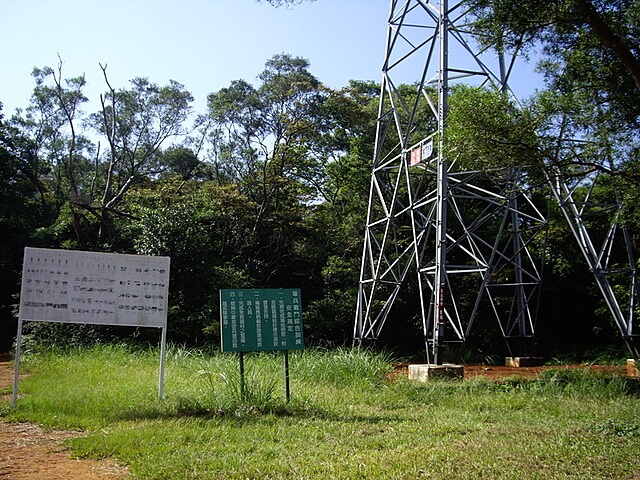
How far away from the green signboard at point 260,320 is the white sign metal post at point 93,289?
37.8 inches

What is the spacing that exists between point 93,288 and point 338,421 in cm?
355

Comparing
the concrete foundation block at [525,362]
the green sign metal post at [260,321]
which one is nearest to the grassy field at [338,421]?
the green sign metal post at [260,321]

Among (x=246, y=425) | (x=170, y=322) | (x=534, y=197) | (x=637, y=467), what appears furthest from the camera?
(x=534, y=197)

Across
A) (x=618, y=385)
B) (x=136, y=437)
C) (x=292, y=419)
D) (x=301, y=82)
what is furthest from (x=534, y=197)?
(x=136, y=437)

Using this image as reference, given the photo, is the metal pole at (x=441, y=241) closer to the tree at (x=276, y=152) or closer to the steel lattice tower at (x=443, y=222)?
the steel lattice tower at (x=443, y=222)

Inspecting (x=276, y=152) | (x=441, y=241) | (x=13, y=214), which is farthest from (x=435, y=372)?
(x=13, y=214)

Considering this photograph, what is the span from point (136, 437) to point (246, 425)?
117 cm

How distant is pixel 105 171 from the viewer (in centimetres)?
2597

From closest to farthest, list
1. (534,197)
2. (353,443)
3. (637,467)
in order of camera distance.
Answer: (637,467), (353,443), (534,197)

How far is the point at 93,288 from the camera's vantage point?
7754 millimetres

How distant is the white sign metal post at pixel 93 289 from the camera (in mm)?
7484

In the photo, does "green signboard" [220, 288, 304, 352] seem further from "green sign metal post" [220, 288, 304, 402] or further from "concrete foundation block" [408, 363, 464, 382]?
"concrete foundation block" [408, 363, 464, 382]

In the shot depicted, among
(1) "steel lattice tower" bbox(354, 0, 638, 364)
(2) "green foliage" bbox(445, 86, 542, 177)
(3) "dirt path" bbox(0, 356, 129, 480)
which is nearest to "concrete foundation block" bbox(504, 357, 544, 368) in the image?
(1) "steel lattice tower" bbox(354, 0, 638, 364)

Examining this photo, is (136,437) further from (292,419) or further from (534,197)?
(534,197)
